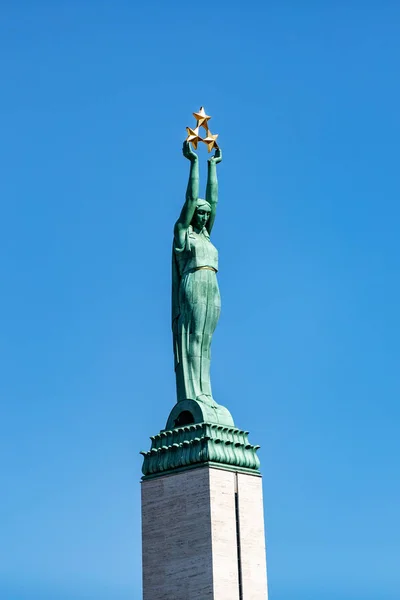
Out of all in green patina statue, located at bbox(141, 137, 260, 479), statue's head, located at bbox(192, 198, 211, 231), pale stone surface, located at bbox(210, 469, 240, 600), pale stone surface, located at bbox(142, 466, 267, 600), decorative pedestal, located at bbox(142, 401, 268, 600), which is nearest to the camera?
pale stone surface, located at bbox(210, 469, 240, 600)

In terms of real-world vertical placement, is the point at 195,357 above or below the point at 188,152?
below

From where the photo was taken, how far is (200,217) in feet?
137

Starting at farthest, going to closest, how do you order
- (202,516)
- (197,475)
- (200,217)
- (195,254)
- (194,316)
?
(200,217) → (195,254) → (194,316) → (197,475) → (202,516)

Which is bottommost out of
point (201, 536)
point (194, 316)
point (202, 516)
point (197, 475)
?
point (201, 536)

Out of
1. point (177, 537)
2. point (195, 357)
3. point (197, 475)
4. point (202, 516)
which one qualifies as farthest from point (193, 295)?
point (177, 537)

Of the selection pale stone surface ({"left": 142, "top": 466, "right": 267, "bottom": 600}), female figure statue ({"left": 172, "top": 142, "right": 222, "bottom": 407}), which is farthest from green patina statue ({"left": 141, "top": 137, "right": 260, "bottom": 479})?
pale stone surface ({"left": 142, "top": 466, "right": 267, "bottom": 600})

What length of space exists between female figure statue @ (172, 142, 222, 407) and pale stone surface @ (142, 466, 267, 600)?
2674 mm

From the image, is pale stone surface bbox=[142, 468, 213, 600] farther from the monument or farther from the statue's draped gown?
the statue's draped gown

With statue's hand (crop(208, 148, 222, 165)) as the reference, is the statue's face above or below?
below

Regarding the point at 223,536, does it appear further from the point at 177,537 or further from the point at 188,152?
the point at 188,152

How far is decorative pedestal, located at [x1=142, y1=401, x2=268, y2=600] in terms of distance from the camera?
37.6m

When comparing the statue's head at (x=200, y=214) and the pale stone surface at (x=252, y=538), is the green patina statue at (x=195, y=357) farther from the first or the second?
the pale stone surface at (x=252, y=538)

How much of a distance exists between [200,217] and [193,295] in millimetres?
2541
